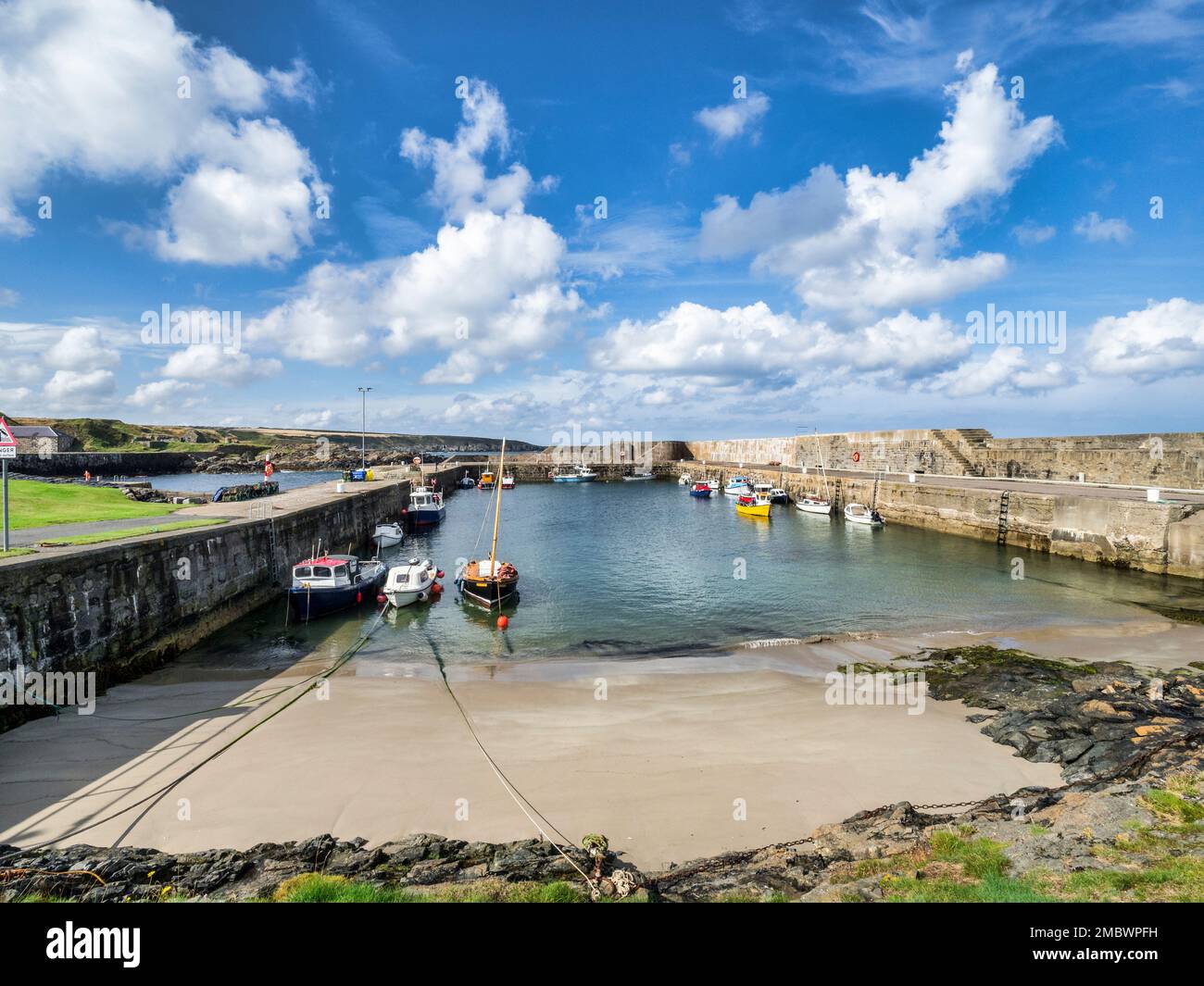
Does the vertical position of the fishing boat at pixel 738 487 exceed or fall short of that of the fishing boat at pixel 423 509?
it exceeds it

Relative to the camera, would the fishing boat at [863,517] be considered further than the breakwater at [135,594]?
Yes

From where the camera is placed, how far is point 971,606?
23.5m

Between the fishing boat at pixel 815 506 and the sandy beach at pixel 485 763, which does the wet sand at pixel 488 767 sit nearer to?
the sandy beach at pixel 485 763

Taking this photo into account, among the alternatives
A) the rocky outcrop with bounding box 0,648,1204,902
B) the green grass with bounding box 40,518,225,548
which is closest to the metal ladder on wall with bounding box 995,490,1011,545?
the rocky outcrop with bounding box 0,648,1204,902

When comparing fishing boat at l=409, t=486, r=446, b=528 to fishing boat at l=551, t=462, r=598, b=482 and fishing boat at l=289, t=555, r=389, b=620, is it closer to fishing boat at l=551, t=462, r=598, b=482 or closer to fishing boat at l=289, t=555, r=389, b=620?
fishing boat at l=289, t=555, r=389, b=620

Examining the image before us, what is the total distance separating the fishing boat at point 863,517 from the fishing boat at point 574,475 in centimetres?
5824

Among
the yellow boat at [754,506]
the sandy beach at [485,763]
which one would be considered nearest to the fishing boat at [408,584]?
the sandy beach at [485,763]

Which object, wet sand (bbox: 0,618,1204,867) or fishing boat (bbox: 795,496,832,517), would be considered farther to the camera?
fishing boat (bbox: 795,496,832,517)

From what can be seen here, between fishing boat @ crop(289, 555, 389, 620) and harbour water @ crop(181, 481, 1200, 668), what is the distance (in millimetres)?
641

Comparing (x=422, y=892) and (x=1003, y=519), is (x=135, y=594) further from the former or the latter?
(x=1003, y=519)

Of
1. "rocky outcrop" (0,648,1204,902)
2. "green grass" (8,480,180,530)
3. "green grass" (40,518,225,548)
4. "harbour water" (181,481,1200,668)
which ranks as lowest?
"harbour water" (181,481,1200,668)

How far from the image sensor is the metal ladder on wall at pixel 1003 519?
36938 millimetres

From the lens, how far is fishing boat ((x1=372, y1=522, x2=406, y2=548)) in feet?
125
